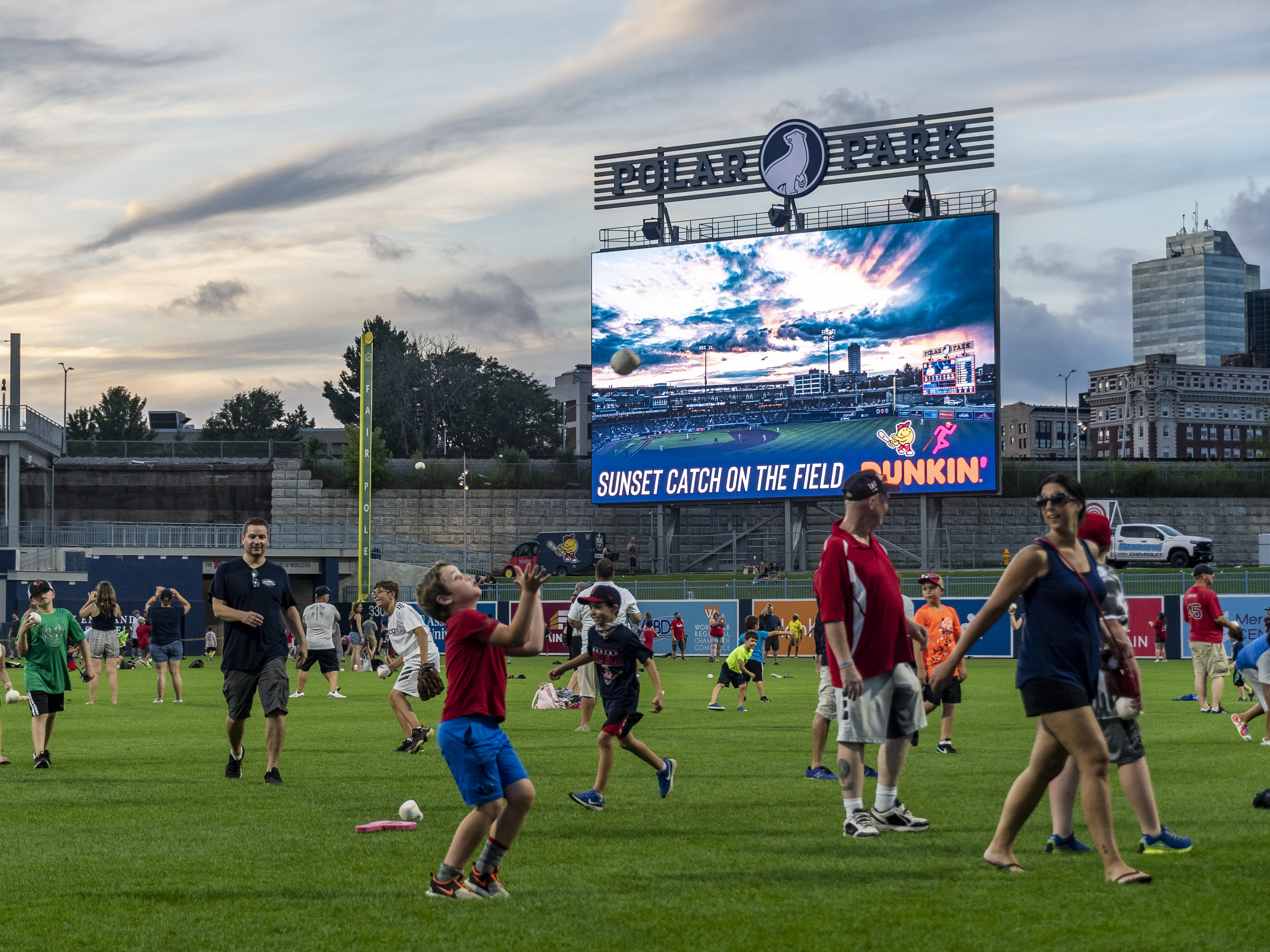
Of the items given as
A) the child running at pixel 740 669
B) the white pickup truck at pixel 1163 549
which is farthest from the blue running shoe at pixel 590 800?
the white pickup truck at pixel 1163 549

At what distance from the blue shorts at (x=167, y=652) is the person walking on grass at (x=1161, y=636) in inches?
967

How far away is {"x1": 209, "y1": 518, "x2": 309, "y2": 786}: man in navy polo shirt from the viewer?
11391mm

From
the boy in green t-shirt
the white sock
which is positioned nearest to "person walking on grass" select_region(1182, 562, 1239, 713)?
the white sock

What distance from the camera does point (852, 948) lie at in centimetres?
573

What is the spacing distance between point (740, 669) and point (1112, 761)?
12567mm

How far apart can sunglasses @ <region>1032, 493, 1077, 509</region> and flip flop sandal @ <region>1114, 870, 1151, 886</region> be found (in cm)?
180

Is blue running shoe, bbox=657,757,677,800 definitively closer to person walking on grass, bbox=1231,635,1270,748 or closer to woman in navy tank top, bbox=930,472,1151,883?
woman in navy tank top, bbox=930,472,1151,883

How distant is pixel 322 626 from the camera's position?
2316 centimetres

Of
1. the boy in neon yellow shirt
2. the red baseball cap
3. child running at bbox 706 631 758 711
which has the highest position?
the red baseball cap

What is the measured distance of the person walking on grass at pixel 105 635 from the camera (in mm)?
21016

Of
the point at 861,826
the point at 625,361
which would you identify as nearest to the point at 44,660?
the point at 861,826

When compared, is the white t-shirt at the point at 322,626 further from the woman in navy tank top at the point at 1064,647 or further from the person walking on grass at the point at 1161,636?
the person walking on grass at the point at 1161,636

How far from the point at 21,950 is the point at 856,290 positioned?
150 ft

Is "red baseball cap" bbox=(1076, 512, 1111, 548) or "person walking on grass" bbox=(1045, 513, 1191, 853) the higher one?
"red baseball cap" bbox=(1076, 512, 1111, 548)
